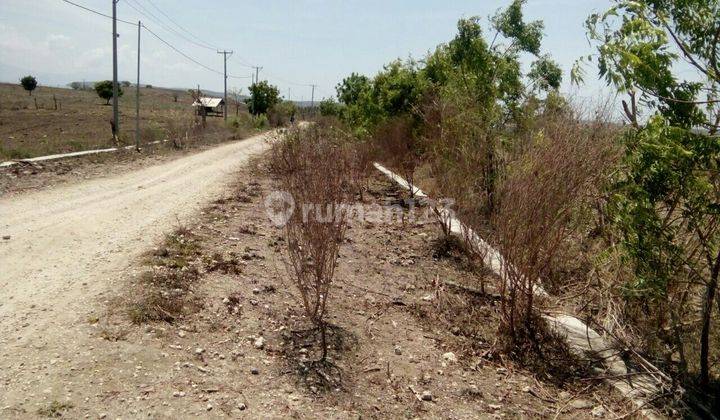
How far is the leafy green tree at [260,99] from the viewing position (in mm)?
42438

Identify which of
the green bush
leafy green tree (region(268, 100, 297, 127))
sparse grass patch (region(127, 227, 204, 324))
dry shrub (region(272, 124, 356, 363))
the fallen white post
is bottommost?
the fallen white post

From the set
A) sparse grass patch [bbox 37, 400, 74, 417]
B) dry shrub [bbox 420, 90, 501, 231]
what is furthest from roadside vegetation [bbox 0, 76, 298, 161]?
sparse grass patch [bbox 37, 400, 74, 417]

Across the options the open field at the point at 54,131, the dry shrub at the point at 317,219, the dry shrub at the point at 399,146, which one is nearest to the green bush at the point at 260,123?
the open field at the point at 54,131

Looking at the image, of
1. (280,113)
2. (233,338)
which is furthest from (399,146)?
(280,113)

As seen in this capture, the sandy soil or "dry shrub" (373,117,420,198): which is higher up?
"dry shrub" (373,117,420,198)

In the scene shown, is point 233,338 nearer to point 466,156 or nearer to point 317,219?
point 317,219

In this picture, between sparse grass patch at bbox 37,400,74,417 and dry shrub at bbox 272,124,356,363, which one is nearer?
sparse grass patch at bbox 37,400,74,417

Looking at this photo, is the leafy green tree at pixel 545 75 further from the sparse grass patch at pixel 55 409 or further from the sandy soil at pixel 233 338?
the sparse grass patch at pixel 55 409

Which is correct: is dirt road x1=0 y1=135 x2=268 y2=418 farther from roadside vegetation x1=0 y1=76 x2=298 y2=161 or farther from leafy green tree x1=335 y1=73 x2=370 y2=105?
leafy green tree x1=335 y1=73 x2=370 y2=105

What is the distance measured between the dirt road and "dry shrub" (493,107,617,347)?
10.9 feet

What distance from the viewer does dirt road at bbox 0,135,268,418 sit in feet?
10.6

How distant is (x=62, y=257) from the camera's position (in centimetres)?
519

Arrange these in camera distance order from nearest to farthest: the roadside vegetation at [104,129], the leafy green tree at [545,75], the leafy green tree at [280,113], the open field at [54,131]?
1. the leafy green tree at [545,75]
2. the open field at [54,131]
3. the roadside vegetation at [104,129]
4. the leafy green tree at [280,113]

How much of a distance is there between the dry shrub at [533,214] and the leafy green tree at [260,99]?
39621 millimetres
